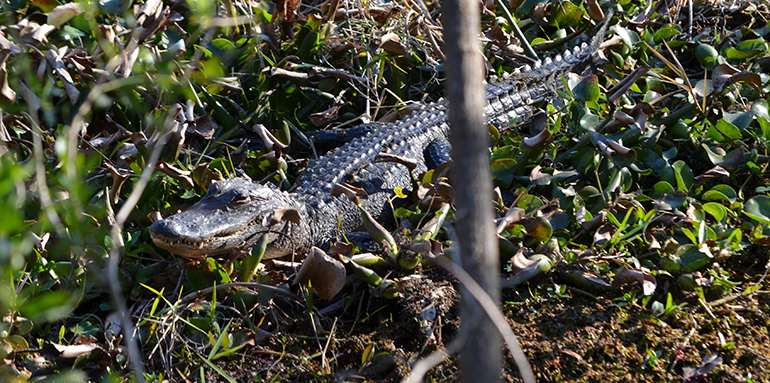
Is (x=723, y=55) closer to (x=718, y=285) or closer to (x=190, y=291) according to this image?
(x=718, y=285)

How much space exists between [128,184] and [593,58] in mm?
3293

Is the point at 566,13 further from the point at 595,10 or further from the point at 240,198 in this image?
the point at 240,198

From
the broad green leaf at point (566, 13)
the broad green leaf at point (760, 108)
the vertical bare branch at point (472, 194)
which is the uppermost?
the vertical bare branch at point (472, 194)

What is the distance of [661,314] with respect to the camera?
7.08 ft

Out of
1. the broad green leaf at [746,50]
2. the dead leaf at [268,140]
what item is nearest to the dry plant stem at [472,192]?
the dead leaf at [268,140]

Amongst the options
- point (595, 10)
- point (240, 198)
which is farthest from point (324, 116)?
point (595, 10)

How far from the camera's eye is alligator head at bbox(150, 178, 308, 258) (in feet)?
8.16

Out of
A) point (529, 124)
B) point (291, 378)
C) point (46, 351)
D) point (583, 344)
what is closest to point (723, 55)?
point (529, 124)

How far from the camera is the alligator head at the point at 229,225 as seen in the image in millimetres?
2486

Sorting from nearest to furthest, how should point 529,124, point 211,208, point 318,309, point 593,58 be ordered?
point 318,309 → point 211,208 → point 529,124 → point 593,58

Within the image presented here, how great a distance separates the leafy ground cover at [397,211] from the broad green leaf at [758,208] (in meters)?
0.02

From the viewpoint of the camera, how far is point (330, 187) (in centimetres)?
330

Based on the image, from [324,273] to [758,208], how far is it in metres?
2.00

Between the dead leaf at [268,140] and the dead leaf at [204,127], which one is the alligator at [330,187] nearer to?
the dead leaf at [268,140]
